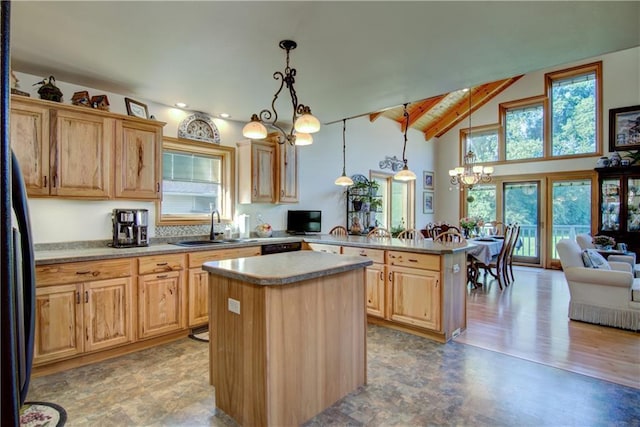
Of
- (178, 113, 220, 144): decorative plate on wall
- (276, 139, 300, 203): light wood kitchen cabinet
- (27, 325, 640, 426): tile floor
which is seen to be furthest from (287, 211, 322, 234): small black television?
(27, 325, 640, 426): tile floor

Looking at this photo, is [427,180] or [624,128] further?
[427,180]

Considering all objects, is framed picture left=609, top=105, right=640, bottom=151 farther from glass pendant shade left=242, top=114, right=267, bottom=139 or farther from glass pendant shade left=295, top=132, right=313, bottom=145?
glass pendant shade left=242, top=114, right=267, bottom=139

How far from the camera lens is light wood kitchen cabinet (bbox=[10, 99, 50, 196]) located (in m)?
2.81

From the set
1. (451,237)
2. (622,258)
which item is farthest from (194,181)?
(622,258)

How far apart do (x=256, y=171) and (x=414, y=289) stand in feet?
8.77

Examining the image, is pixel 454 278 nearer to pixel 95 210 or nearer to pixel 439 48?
pixel 439 48

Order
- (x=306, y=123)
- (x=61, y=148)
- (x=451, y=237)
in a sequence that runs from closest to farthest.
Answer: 1. (x=306, y=123)
2. (x=61, y=148)
3. (x=451, y=237)

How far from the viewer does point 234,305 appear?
6.64 feet

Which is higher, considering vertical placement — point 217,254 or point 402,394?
point 217,254

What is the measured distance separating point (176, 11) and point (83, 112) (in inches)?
63.5

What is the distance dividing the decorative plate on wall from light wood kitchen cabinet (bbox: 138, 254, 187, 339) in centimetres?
173

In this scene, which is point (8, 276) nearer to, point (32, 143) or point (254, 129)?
point (254, 129)

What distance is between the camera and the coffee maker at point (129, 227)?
3480 millimetres

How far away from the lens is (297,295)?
2016mm
